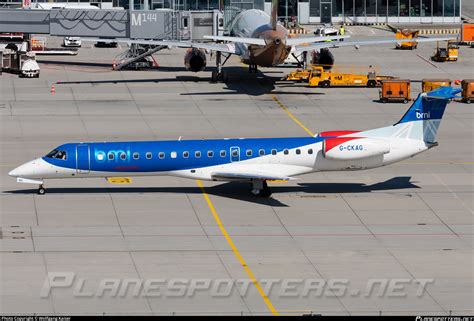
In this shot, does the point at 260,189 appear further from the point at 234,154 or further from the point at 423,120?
the point at 423,120

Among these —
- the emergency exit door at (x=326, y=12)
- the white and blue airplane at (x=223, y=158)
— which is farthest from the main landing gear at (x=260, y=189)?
the emergency exit door at (x=326, y=12)

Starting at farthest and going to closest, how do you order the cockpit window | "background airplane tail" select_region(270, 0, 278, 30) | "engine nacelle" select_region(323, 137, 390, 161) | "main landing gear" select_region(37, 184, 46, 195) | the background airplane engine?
the background airplane engine, "background airplane tail" select_region(270, 0, 278, 30), "main landing gear" select_region(37, 184, 46, 195), "engine nacelle" select_region(323, 137, 390, 161), the cockpit window

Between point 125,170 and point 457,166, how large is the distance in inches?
762

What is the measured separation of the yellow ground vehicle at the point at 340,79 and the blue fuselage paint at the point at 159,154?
33.3 meters

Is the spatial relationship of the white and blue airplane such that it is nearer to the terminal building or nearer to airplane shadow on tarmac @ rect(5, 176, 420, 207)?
Answer: airplane shadow on tarmac @ rect(5, 176, 420, 207)

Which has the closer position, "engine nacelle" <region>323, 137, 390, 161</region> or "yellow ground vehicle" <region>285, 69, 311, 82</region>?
"engine nacelle" <region>323, 137, 390, 161</region>

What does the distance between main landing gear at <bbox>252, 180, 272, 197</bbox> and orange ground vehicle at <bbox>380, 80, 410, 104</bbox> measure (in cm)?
2802

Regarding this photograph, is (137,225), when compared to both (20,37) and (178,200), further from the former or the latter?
(20,37)

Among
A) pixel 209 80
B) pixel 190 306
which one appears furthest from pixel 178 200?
pixel 209 80

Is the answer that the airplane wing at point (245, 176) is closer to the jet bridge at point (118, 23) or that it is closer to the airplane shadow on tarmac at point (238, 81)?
the airplane shadow on tarmac at point (238, 81)

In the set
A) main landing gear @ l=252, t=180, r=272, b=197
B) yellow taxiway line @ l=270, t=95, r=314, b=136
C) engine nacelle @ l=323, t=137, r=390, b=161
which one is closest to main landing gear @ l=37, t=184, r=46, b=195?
main landing gear @ l=252, t=180, r=272, b=197

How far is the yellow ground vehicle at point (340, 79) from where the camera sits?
88.1 meters

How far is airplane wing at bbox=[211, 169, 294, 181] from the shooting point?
178 ft

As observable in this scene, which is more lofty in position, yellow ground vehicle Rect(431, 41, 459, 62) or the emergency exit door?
the emergency exit door
